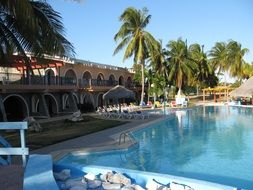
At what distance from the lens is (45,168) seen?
6.06m

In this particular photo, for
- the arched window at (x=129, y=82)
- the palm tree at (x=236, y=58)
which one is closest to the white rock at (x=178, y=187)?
the arched window at (x=129, y=82)

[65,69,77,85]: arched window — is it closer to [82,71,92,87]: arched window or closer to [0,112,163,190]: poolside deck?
[82,71,92,87]: arched window

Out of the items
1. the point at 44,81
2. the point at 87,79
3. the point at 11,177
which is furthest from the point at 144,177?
the point at 87,79

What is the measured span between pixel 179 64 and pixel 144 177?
42982mm

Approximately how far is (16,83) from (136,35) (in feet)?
59.7

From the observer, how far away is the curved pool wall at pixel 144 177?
550cm

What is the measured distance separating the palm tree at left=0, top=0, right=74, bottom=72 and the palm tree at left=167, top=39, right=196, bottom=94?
37890 mm

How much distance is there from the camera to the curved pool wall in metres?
5.50

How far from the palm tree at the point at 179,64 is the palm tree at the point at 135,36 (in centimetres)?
895

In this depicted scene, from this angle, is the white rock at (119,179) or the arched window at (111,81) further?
the arched window at (111,81)

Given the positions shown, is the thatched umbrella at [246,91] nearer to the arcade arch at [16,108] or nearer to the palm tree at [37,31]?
the arcade arch at [16,108]

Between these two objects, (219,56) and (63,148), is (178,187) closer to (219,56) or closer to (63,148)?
(63,148)

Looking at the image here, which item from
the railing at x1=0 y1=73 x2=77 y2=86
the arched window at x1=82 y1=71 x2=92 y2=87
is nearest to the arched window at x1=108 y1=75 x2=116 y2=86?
the arched window at x1=82 y1=71 x2=92 y2=87

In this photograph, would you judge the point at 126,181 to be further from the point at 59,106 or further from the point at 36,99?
the point at 59,106
